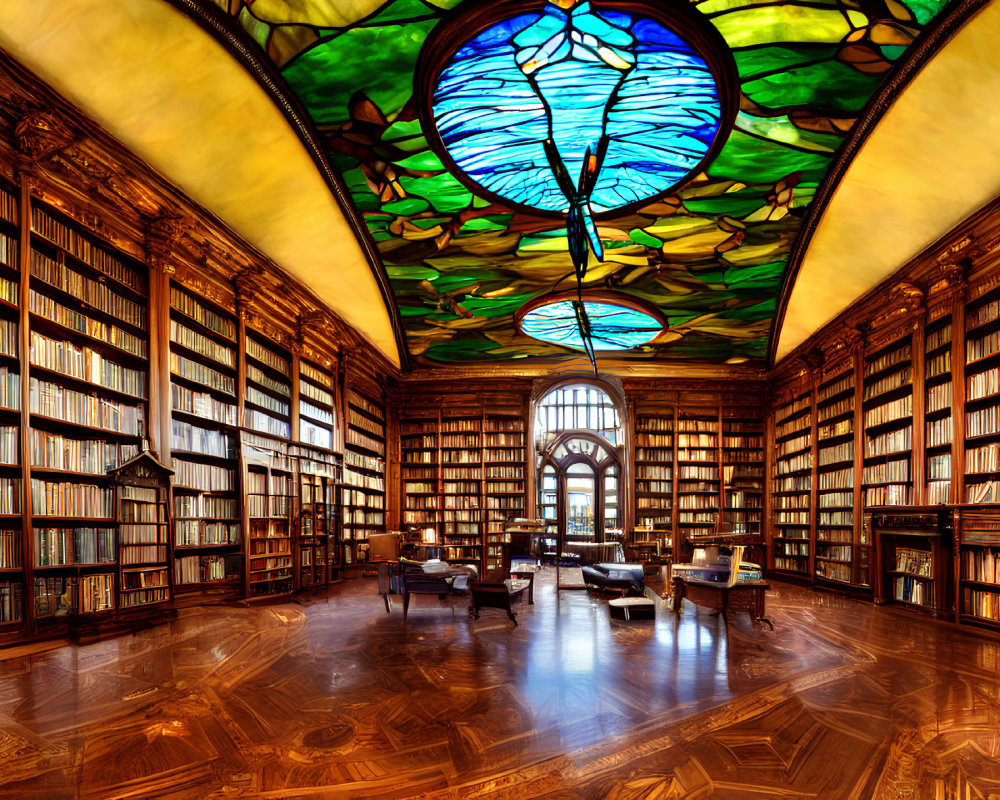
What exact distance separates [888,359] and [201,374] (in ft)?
29.7

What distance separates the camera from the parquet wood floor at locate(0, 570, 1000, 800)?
3.06m

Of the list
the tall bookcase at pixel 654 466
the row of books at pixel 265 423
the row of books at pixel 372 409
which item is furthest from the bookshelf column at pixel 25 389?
the tall bookcase at pixel 654 466

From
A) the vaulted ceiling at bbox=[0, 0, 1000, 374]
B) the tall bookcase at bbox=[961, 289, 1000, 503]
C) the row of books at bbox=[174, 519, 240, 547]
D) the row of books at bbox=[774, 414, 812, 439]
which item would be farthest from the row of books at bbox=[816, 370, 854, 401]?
the row of books at bbox=[174, 519, 240, 547]

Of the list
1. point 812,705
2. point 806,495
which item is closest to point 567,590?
point 806,495

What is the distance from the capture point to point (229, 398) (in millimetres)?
8633

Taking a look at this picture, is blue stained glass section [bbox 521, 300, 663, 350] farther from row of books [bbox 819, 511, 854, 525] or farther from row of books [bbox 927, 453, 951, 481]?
row of books [bbox 927, 453, 951, 481]

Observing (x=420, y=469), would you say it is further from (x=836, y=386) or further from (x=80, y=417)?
(x=80, y=417)

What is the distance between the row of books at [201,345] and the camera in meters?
7.52

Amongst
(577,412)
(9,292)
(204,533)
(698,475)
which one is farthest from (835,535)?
(9,292)

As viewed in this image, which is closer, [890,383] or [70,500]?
[70,500]

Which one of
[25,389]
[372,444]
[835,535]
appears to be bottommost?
[835,535]

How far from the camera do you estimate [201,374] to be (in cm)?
795

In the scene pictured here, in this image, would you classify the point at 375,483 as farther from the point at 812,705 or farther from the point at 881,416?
the point at 812,705

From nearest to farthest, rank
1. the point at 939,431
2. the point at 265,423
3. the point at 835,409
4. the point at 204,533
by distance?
the point at 204,533 < the point at 939,431 < the point at 265,423 < the point at 835,409
